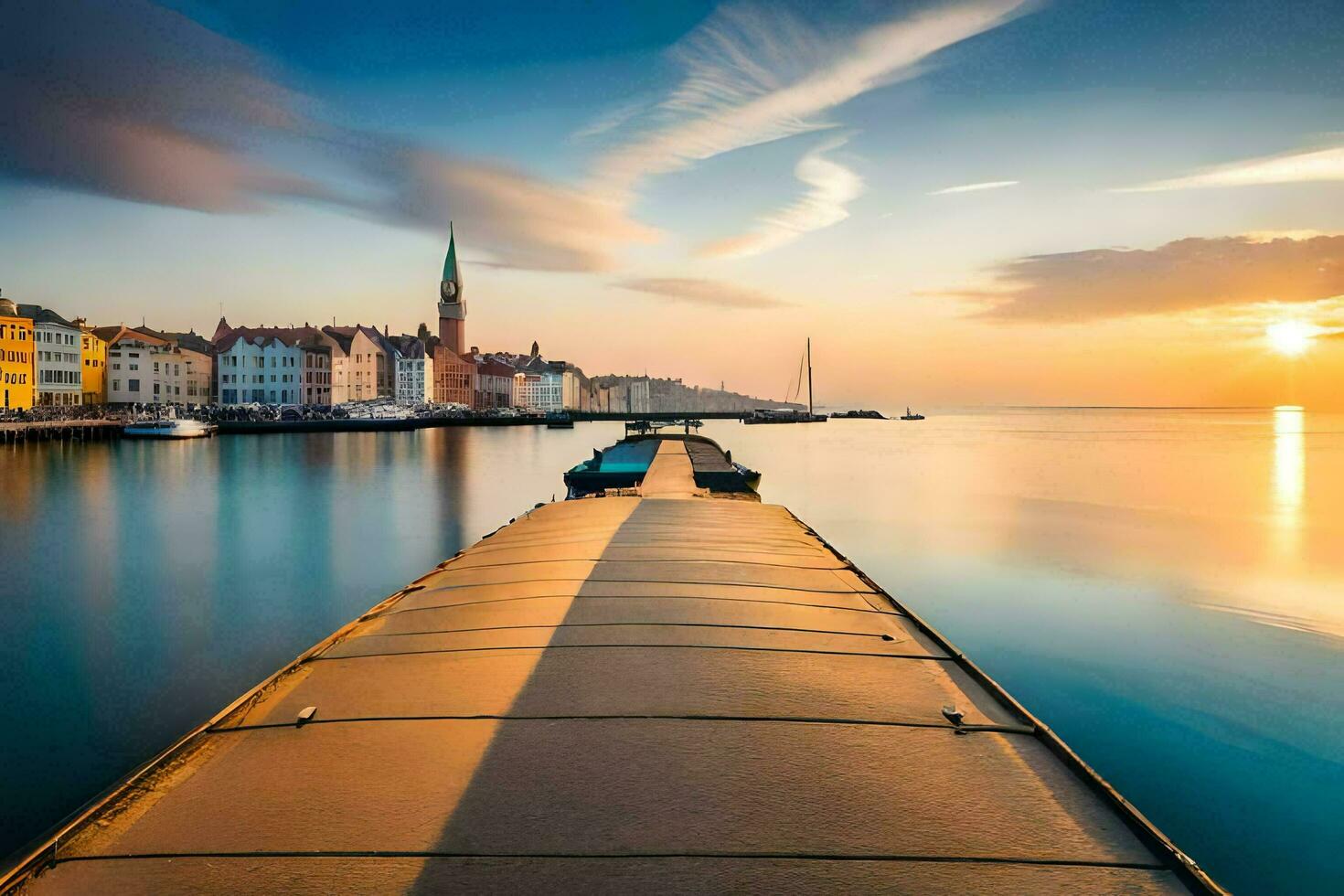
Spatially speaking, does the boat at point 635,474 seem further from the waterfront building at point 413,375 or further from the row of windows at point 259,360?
Answer: the waterfront building at point 413,375

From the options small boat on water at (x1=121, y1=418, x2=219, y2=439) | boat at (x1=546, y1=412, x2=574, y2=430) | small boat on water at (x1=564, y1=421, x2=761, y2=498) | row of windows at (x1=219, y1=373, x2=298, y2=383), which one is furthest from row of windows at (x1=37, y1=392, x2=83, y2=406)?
small boat on water at (x1=564, y1=421, x2=761, y2=498)

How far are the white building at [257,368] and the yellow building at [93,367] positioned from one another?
1581cm

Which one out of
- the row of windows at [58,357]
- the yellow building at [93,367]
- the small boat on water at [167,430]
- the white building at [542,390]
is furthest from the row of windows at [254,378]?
the white building at [542,390]

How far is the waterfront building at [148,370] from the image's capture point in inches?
3718

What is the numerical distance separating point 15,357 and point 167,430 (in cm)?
1646

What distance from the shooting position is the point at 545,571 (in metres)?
7.34

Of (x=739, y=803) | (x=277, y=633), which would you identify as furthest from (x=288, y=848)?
(x=277, y=633)

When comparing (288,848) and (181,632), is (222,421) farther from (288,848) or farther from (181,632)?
(288,848)

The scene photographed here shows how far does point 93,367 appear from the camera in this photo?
9081 centimetres

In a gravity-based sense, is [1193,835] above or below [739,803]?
below

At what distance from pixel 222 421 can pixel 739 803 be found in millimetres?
103708

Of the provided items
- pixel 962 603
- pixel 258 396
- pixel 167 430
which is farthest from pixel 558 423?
pixel 962 603

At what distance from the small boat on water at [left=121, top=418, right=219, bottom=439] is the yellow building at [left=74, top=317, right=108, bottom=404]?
17.8 m

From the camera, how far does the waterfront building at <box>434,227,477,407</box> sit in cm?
14962
